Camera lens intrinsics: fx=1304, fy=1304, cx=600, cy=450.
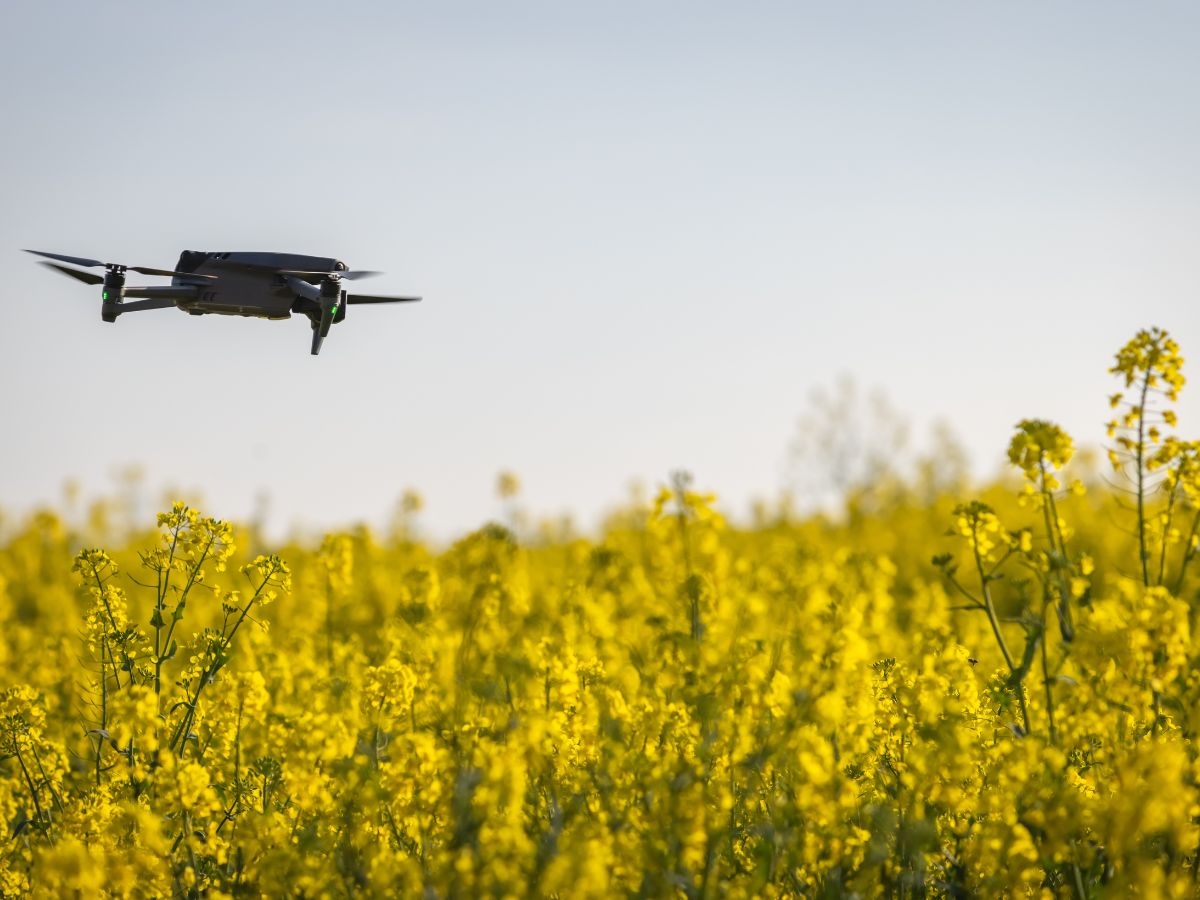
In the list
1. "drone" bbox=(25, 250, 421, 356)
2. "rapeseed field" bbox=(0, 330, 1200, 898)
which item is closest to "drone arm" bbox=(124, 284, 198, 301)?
"drone" bbox=(25, 250, 421, 356)

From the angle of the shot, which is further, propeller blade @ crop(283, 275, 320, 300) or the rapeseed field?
propeller blade @ crop(283, 275, 320, 300)

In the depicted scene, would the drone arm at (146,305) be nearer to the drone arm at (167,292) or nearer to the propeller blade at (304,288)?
the drone arm at (167,292)

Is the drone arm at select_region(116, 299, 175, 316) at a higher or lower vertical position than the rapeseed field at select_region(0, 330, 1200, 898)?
higher

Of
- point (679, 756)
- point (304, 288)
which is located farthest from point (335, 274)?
point (679, 756)

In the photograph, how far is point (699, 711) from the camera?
4.73m

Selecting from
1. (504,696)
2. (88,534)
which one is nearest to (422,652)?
(504,696)

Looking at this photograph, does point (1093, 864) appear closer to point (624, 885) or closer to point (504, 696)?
point (624, 885)

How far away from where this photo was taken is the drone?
4.87 m

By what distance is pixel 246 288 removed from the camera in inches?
196

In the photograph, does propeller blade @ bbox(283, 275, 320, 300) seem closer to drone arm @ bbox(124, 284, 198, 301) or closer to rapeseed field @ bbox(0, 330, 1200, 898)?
drone arm @ bbox(124, 284, 198, 301)

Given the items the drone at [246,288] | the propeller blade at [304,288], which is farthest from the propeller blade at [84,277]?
the propeller blade at [304,288]

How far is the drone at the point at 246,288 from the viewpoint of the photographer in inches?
192

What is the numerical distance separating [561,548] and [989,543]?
71.3 feet

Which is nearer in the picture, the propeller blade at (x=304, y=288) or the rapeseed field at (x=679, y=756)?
the rapeseed field at (x=679, y=756)
